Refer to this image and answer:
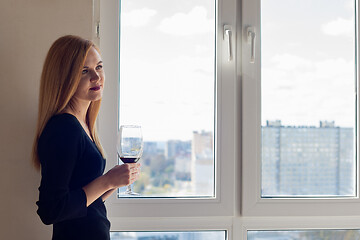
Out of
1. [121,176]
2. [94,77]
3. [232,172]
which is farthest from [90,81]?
[232,172]

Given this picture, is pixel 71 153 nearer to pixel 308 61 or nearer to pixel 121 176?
pixel 121 176

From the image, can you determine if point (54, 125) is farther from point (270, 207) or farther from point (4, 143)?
point (270, 207)

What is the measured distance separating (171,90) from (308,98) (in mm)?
681

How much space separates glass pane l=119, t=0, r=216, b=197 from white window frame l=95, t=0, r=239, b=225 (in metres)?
0.04

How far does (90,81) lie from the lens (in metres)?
1.46

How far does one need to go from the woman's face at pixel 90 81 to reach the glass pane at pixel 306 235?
102 cm

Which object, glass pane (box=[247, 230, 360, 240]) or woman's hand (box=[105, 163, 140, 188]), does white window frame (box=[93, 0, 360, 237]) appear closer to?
glass pane (box=[247, 230, 360, 240])

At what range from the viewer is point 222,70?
1938mm

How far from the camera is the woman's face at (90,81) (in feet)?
4.77

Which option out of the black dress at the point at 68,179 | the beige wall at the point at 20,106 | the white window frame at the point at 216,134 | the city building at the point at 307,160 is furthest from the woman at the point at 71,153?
the city building at the point at 307,160

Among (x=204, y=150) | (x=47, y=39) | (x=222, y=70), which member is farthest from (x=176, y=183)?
(x=47, y=39)

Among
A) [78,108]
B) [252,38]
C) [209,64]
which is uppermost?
[252,38]

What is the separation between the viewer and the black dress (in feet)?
4.07

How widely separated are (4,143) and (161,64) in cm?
78
